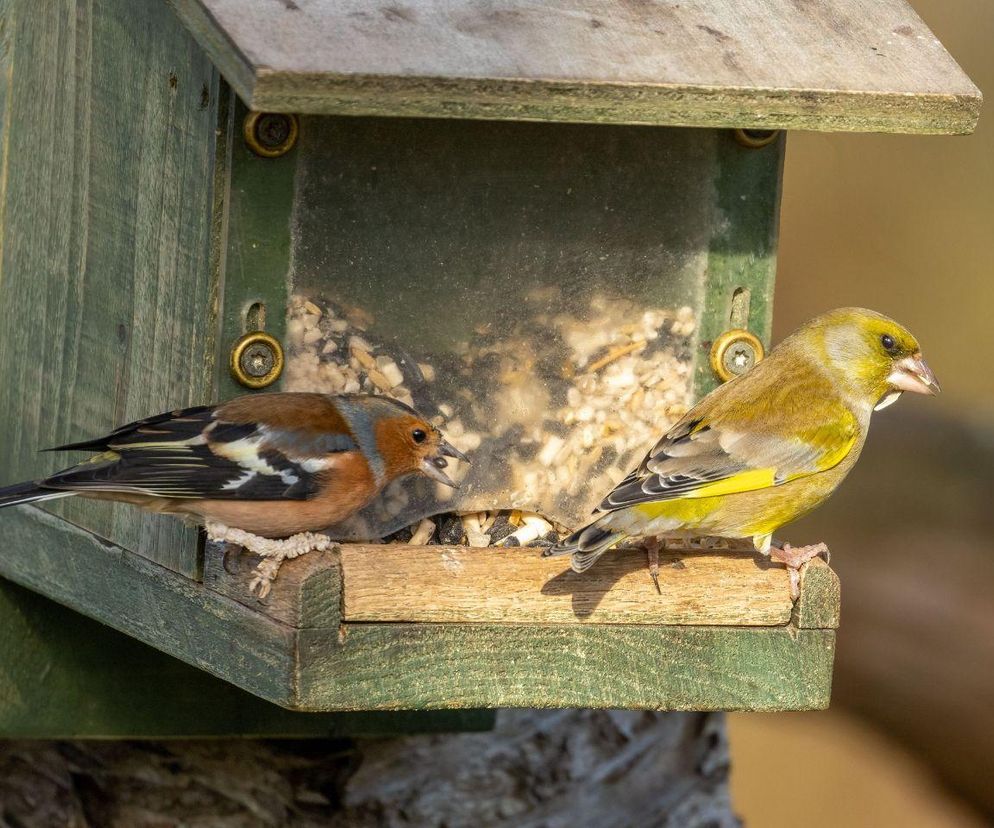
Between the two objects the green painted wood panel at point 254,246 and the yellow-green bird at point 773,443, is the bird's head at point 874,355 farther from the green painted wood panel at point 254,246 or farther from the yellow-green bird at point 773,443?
the green painted wood panel at point 254,246

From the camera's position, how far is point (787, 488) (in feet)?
14.4

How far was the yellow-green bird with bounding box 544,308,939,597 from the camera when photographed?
4133 millimetres

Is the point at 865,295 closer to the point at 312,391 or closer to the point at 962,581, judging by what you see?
the point at 962,581

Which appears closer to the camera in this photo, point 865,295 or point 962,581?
point 962,581

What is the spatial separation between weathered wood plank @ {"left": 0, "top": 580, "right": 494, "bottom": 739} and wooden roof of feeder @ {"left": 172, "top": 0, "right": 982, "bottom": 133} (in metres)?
2.29

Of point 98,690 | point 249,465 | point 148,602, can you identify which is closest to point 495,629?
point 249,465

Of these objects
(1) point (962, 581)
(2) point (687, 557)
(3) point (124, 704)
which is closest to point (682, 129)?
(2) point (687, 557)

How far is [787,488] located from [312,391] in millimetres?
1221

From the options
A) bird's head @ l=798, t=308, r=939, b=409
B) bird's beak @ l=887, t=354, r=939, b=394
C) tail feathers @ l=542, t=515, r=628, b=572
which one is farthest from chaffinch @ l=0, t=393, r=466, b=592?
bird's beak @ l=887, t=354, r=939, b=394

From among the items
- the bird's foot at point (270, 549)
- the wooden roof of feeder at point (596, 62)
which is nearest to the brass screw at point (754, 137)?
the wooden roof of feeder at point (596, 62)

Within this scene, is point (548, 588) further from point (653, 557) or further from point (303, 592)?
point (303, 592)

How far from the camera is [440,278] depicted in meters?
4.26

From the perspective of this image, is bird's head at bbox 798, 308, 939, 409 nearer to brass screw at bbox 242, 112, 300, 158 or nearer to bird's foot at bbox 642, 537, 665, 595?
bird's foot at bbox 642, 537, 665, 595

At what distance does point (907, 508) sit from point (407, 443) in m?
3.43
